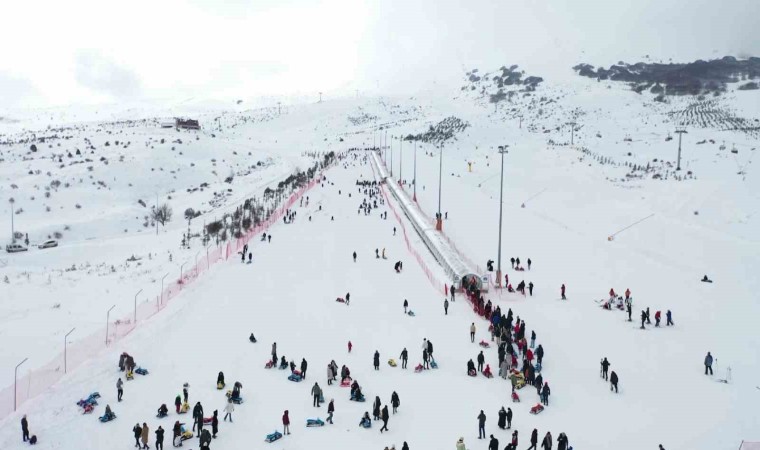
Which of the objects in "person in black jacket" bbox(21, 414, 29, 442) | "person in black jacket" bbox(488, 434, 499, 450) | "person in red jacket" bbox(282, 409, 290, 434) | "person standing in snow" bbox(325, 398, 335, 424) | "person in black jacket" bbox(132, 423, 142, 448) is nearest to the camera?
"person in black jacket" bbox(488, 434, 499, 450)

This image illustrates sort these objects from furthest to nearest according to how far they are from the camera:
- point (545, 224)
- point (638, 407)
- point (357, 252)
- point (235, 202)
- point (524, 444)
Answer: point (235, 202)
point (545, 224)
point (357, 252)
point (638, 407)
point (524, 444)

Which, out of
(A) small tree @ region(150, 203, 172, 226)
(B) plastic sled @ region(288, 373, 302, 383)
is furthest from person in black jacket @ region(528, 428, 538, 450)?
(A) small tree @ region(150, 203, 172, 226)

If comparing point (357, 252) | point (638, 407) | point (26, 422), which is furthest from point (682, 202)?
point (26, 422)

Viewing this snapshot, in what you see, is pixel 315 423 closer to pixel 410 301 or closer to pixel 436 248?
pixel 410 301

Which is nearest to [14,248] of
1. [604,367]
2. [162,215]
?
[162,215]

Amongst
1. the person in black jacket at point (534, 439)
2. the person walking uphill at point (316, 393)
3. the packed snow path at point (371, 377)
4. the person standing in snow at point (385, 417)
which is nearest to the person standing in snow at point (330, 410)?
the packed snow path at point (371, 377)

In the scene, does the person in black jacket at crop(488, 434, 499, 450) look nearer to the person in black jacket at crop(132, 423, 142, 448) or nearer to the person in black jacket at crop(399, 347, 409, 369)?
the person in black jacket at crop(399, 347, 409, 369)

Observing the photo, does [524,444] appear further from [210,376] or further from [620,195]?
[620,195]
